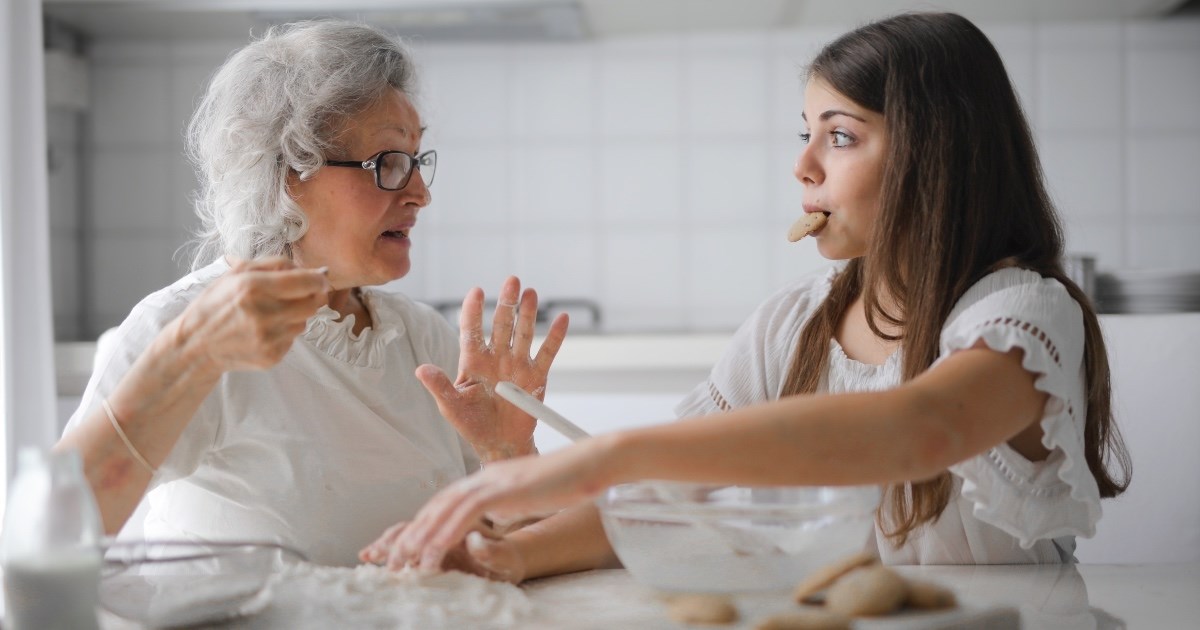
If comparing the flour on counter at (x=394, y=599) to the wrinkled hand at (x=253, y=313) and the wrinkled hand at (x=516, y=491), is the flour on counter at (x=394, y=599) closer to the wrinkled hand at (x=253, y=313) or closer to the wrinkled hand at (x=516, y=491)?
the wrinkled hand at (x=516, y=491)

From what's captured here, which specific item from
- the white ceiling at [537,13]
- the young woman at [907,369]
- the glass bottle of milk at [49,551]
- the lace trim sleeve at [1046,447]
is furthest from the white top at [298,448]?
the white ceiling at [537,13]

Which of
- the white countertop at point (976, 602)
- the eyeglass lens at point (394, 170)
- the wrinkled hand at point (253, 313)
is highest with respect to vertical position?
the eyeglass lens at point (394, 170)

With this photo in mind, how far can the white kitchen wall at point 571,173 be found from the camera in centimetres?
359

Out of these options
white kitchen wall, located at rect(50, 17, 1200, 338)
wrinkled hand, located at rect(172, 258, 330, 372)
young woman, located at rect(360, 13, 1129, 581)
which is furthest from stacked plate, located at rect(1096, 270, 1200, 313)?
wrinkled hand, located at rect(172, 258, 330, 372)

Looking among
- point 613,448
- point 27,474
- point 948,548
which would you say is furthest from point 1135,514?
point 27,474

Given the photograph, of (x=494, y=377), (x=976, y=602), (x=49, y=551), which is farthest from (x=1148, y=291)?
(x=49, y=551)

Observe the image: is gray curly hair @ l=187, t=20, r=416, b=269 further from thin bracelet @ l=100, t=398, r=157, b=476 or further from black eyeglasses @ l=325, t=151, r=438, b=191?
thin bracelet @ l=100, t=398, r=157, b=476

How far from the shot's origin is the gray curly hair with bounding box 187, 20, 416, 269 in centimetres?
156

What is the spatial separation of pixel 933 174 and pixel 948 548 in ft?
1.54

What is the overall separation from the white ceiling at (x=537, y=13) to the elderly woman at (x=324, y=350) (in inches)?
63.6

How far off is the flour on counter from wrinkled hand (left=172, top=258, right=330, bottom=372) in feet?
0.80

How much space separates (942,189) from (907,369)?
0.23 m

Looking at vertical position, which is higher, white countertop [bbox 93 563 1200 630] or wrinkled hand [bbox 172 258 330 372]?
wrinkled hand [bbox 172 258 330 372]

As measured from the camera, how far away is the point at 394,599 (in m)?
0.87
